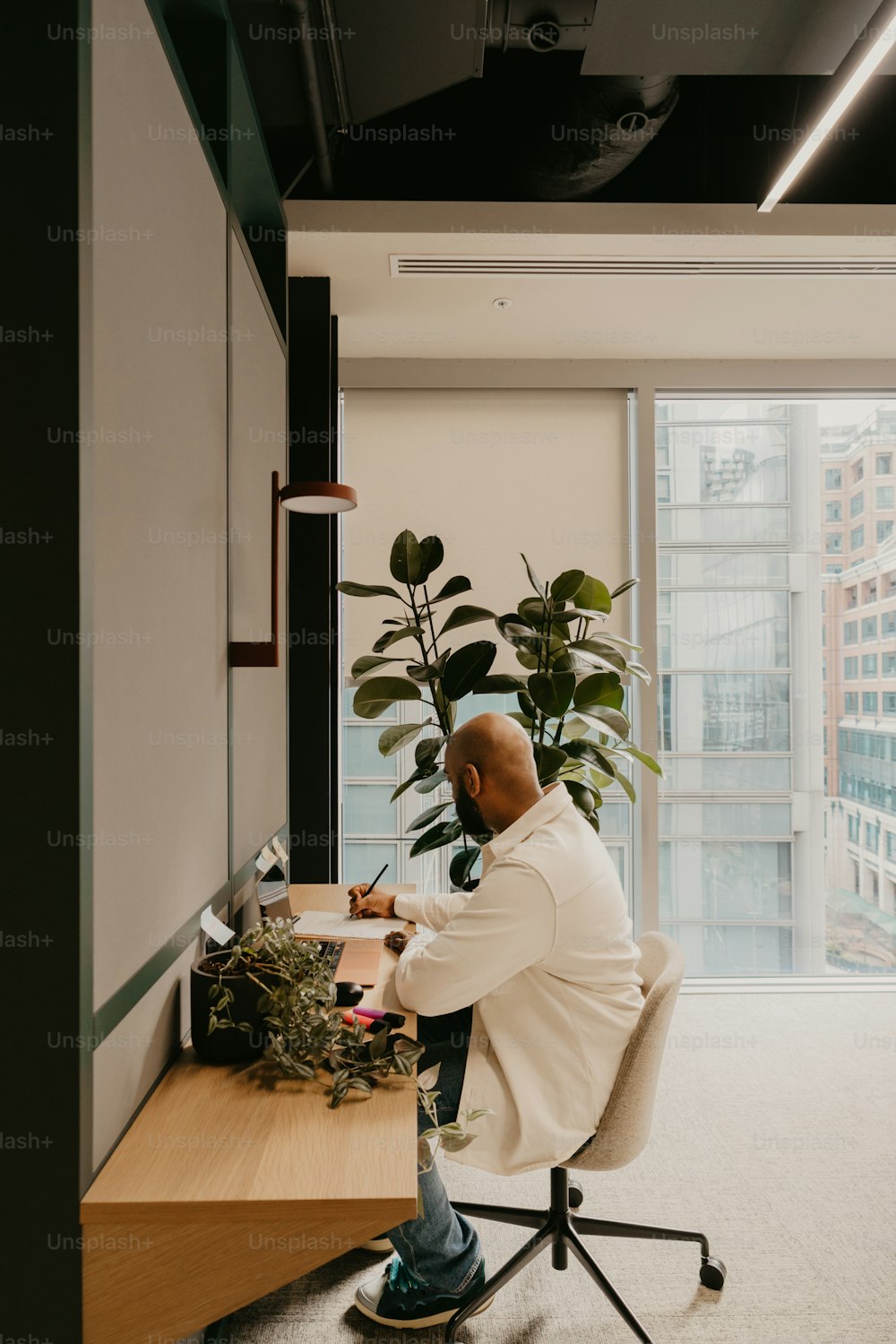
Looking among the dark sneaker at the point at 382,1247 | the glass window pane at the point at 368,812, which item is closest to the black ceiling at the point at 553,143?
the glass window pane at the point at 368,812

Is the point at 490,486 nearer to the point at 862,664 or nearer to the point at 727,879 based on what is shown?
the point at 862,664

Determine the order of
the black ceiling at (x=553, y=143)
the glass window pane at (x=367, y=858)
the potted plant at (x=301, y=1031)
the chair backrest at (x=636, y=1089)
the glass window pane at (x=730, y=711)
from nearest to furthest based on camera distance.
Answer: the potted plant at (x=301, y=1031), the chair backrest at (x=636, y=1089), the black ceiling at (x=553, y=143), the glass window pane at (x=367, y=858), the glass window pane at (x=730, y=711)

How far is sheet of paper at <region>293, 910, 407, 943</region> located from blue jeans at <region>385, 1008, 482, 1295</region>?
260 mm

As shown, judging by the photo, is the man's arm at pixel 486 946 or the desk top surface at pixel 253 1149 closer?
the desk top surface at pixel 253 1149

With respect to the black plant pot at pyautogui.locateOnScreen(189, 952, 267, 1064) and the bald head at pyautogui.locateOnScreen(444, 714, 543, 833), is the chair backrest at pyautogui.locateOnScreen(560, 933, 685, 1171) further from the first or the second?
the black plant pot at pyautogui.locateOnScreen(189, 952, 267, 1064)

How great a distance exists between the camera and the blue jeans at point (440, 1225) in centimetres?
176

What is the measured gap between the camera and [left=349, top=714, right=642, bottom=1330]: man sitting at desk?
1.54 metres

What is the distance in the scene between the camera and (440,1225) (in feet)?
5.92

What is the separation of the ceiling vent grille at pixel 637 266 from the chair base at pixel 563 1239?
9.09 feet

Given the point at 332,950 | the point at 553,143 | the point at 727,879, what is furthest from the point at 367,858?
the point at 553,143

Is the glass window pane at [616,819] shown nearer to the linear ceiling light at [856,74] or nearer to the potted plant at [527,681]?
the potted plant at [527,681]

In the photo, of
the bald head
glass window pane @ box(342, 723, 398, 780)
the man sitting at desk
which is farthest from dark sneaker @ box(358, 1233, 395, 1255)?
glass window pane @ box(342, 723, 398, 780)

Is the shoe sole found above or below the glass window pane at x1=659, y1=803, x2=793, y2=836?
below

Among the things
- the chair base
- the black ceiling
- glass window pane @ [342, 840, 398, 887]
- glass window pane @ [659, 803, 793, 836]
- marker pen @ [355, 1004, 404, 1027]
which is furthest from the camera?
glass window pane @ [659, 803, 793, 836]
